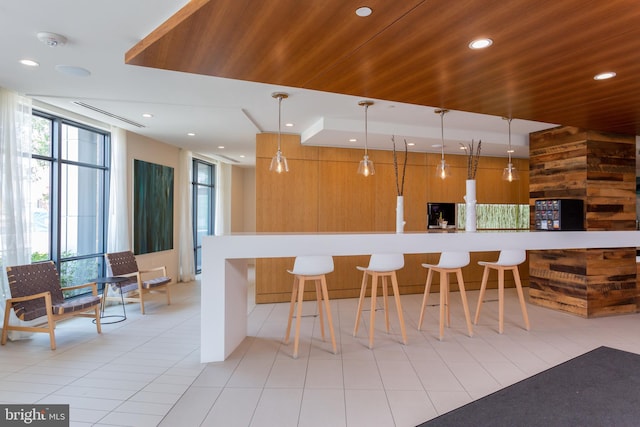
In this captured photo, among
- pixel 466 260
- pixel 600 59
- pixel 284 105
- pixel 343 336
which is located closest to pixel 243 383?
pixel 343 336

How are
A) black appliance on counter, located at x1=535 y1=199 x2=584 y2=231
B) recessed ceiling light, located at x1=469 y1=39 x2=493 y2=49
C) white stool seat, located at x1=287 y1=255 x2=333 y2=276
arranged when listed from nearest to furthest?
recessed ceiling light, located at x1=469 y1=39 x2=493 y2=49 < white stool seat, located at x1=287 y1=255 x2=333 y2=276 < black appliance on counter, located at x1=535 y1=199 x2=584 y2=231

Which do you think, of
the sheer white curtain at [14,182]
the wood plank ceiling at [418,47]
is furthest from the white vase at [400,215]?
the sheer white curtain at [14,182]

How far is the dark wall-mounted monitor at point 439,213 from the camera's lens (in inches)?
201

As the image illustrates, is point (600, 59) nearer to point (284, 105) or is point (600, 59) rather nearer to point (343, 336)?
point (284, 105)

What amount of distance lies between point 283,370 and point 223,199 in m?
7.39

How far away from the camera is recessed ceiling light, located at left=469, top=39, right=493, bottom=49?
2.34 meters

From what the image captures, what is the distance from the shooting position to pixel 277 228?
20.2 ft

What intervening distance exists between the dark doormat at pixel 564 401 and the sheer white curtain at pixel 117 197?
5.60 metres

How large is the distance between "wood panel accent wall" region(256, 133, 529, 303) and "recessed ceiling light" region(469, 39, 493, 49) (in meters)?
4.12

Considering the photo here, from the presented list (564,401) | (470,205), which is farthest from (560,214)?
(564,401)

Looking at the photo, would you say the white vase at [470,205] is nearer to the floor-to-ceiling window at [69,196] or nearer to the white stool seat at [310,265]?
the white stool seat at [310,265]

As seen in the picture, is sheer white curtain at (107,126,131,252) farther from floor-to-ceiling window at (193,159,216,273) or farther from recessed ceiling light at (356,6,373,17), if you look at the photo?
recessed ceiling light at (356,6,373,17)

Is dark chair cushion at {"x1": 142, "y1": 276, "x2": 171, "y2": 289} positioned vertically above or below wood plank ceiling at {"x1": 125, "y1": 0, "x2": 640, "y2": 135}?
below

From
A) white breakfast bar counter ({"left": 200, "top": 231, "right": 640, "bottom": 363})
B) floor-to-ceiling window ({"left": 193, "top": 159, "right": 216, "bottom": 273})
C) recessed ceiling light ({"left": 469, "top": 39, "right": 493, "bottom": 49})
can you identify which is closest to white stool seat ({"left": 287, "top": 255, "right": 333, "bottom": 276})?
white breakfast bar counter ({"left": 200, "top": 231, "right": 640, "bottom": 363})
